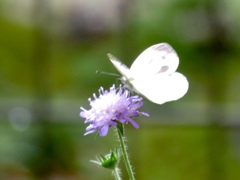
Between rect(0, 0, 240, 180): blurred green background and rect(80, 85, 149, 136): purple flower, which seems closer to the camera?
rect(80, 85, 149, 136): purple flower

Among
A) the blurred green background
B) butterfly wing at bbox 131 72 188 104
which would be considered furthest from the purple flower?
the blurred green background

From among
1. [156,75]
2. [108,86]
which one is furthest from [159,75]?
[108,86]

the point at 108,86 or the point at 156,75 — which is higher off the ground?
the point at 108,86

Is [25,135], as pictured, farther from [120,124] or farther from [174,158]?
[120,124]

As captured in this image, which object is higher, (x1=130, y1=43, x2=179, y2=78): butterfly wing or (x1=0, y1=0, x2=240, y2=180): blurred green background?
(x1=0, y1=0, x2=240, y2=180): blurred green background

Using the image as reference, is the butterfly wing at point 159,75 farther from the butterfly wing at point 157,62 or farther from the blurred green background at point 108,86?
the blurred green background at point 108,86

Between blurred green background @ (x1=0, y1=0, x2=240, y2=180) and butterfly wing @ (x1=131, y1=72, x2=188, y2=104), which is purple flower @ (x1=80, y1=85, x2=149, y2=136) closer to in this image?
butterfly wing @ (x1=131, y1=72, x2=188, y2=104)

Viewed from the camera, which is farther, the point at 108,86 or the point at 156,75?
the point at 108,86

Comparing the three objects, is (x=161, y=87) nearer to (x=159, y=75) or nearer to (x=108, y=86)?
(x=159, y=75)
